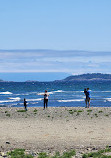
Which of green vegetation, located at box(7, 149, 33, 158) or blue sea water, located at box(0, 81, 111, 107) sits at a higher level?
blue sea water, located at box(0, 81, 111, 107)

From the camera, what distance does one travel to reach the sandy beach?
19.3 metres

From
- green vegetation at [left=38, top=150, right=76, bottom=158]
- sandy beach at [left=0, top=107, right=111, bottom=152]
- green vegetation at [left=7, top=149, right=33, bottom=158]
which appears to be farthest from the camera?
sandy beach at [left=0, top=107, right=111, bottom=152]

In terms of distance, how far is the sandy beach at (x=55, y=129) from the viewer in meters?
19.3

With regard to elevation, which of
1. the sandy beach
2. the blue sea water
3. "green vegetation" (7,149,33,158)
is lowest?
"green vegetation" (7,149,33,158)

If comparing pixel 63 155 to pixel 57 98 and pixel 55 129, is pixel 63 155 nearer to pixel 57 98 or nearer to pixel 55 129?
pixel 55 129

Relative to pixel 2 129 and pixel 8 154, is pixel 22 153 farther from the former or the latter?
pixel 2 129

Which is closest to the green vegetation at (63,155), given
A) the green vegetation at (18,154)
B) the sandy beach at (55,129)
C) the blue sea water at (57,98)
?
the green vegetation at (18,154)

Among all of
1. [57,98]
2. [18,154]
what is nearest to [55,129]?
[18,154]

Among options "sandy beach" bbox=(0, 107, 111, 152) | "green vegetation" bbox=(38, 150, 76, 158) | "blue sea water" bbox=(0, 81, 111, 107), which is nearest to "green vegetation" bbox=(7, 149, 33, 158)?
"green vegetation" bbox=(38, 150, 76, 158)

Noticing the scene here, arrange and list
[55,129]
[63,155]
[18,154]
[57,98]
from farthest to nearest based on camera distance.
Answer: [57,98]
[55,129]
[18,154]
[63,155]

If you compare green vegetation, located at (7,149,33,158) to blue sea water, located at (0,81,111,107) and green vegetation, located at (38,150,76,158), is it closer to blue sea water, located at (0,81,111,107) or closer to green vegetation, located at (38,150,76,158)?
green vegetation, located at (38,150,76,158)

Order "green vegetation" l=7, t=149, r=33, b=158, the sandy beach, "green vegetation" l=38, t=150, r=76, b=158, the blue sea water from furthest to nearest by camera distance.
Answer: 1. the blue sea water
2. the sandy beach
3. "green vegetation" l=7, t=149, r=33, b=158
4. "green vegetation" l=38, t=150, r=76, b=158

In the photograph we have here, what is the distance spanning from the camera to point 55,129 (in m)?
23.8

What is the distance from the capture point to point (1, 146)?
745 inches
